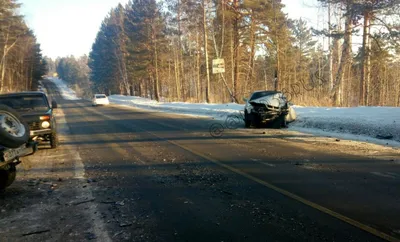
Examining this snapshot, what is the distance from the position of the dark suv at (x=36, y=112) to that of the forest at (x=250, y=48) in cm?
1572

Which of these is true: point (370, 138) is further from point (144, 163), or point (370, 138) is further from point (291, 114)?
point (144, 163)

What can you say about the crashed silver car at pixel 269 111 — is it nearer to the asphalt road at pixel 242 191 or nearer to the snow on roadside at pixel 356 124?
the snow on roadside at pixel 356 124

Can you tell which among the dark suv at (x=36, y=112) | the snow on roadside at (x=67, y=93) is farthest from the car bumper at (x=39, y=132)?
the snow on roadside at (x=67, y=93)

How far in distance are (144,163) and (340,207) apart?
4448 millimetres

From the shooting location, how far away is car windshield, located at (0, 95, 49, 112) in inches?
365

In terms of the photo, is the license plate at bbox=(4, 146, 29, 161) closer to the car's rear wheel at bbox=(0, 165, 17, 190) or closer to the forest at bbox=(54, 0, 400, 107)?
the car's rear wheel at bbox=(0, 165, 17, 190)

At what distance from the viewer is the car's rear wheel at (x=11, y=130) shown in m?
4.94

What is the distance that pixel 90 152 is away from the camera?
8.71 metres

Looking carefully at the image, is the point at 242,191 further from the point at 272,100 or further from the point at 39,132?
the point at 272,100

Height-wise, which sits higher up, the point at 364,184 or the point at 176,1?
the point at 176,1

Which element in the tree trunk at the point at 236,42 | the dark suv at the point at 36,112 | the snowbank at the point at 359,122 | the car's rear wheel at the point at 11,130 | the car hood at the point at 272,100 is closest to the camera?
the car's rear wheel at the point at 11,130

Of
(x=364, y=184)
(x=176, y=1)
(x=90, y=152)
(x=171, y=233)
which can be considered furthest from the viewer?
(x=176, y=1)

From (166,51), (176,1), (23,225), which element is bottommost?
(23,225)

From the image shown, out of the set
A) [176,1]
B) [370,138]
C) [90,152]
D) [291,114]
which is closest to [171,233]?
[90,152]
